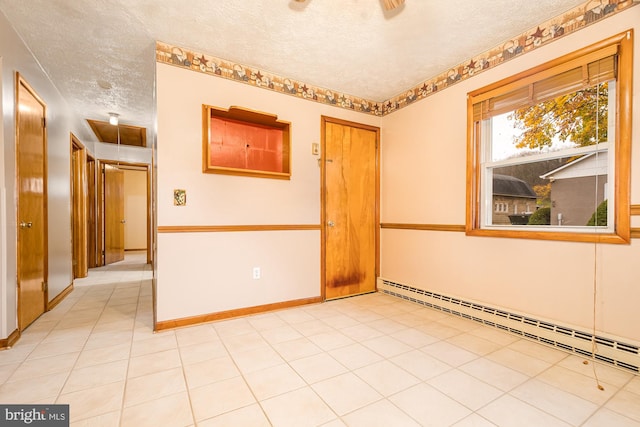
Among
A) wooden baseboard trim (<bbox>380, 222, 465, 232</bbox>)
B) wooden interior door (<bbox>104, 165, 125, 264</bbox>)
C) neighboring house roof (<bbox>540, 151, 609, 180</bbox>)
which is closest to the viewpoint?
neighboring house roof (<bbox>540, 151, 609, 180</bbox>)

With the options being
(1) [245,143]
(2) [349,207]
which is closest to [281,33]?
(1) [245,143]

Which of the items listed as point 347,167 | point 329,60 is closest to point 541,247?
point 347,167

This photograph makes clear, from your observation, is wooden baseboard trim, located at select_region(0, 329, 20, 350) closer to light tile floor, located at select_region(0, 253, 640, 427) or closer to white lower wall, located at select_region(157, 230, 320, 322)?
light tile floor, located at select_region(0, 253, 640, 427)

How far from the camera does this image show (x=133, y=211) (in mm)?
8109

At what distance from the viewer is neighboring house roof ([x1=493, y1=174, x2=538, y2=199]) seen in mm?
2474

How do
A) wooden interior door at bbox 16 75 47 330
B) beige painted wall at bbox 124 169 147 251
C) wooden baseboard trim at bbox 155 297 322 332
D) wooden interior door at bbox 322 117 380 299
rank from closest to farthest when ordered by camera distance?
wooden interior door at bbox 16 75 47 330 < wooden baseboard trim at bbox 155 297 322 332 < wooden interior door at bbox 322 117 380 299 < beige painted wall at bbox 124 169 147 251

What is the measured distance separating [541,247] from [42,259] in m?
4.72

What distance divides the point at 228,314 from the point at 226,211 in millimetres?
1027

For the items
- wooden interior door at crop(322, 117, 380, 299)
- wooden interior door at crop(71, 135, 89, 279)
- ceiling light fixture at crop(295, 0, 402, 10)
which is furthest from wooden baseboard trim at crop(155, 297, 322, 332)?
wooden interior door at crop(71, 135, 89, 279)

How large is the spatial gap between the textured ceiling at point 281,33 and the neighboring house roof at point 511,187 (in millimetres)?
1228

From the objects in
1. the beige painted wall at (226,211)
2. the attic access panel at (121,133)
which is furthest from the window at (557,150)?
the attic access panel at (121,133)

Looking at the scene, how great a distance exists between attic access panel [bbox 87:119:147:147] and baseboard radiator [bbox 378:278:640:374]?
521 cm

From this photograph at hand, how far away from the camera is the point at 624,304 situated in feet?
6.16

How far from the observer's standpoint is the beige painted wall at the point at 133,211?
7.99m
